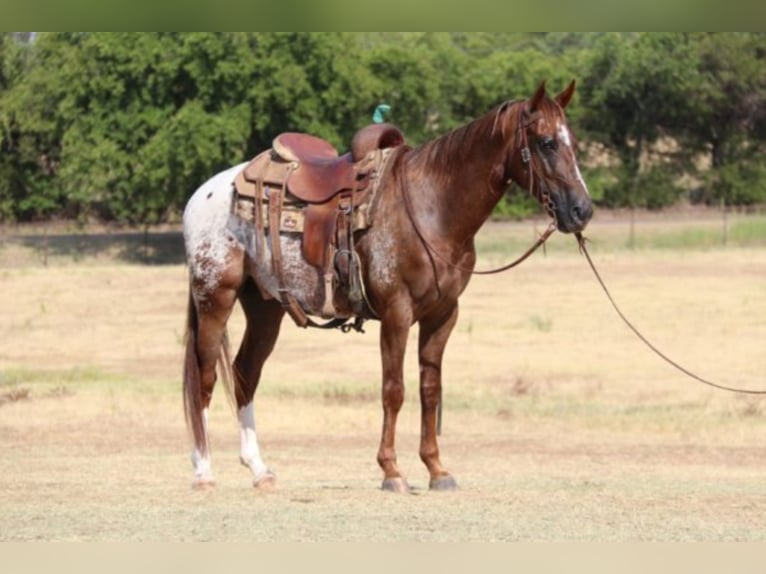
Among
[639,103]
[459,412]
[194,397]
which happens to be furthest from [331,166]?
[639,103]

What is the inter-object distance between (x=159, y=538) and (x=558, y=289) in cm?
2777

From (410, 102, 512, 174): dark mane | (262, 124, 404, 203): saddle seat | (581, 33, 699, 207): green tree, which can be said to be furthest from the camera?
(581, 33, 699, 207): green tree

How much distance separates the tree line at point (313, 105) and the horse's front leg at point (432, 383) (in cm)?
3809

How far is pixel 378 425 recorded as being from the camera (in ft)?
69.5

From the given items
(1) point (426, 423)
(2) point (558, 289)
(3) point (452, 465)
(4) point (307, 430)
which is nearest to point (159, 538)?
(1) point (426, 423)

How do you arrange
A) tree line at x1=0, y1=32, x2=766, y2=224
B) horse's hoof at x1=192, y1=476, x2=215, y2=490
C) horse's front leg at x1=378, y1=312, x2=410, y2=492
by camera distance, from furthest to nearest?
tree line at x1=0, y1=32, x2=766, y2=224 → horse's hoof at x1=192, y1=476, x2=215, y2=490 → horse's front leg at x1=378, y1=312, x2=410, y2=492

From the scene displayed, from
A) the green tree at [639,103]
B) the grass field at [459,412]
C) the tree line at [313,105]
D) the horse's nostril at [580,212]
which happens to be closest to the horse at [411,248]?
the horse's nostril at [580,212]

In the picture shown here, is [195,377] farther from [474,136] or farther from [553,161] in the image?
[553,161]

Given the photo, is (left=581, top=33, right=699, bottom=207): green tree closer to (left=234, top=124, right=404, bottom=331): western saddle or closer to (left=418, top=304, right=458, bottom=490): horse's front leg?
(left=234, top=124, right=404, bottom=331): western saddle

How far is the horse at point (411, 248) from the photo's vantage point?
424 inches

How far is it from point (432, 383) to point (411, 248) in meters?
1.00

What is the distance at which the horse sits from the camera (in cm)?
1077

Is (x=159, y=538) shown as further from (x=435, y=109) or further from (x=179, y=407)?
(x=435, y=109)

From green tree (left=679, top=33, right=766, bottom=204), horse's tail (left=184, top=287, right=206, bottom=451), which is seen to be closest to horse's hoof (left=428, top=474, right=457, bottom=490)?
horse's tail (left=184, top=287, right=206, bottom=451)
